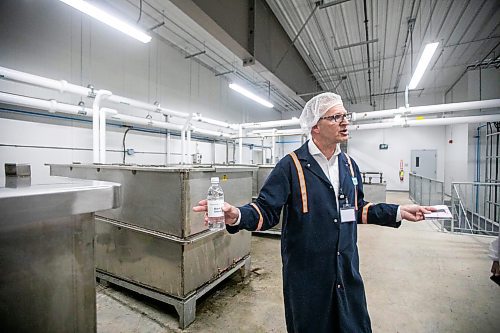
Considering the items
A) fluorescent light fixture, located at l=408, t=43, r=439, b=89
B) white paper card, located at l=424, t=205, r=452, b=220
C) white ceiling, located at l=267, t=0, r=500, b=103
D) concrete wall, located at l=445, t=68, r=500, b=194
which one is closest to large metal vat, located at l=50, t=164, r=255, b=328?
white paper card, located at l=424, t=205, r=452, b=220

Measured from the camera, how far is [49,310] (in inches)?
29.2

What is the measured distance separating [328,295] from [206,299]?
164cm

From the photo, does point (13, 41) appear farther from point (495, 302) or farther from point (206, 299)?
point (495, 302)

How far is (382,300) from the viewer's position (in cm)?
248

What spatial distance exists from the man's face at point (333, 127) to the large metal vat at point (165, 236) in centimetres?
110

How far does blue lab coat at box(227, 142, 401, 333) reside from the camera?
1215 mm

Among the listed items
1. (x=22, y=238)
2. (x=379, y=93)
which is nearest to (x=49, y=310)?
(x=22, y=238)

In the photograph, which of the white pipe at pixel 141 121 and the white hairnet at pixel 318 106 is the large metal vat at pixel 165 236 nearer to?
the white hairnet at pixel 318 106

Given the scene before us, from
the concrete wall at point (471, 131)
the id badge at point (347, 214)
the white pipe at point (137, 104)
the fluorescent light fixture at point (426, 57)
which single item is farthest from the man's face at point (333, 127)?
the concrete wall at point (471, 131)

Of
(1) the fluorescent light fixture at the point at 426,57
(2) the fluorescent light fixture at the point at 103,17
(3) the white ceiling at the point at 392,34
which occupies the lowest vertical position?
(2) the fluorescent light fixture at the point at 103,17

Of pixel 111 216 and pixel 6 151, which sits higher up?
pixel 6 151

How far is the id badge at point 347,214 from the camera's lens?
1.26 meters

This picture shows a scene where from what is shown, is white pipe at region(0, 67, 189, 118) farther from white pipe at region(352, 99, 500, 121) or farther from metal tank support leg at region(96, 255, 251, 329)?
white pipe at region(352, 99, 500, 121)

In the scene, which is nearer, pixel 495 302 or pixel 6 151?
pixel 495 302
